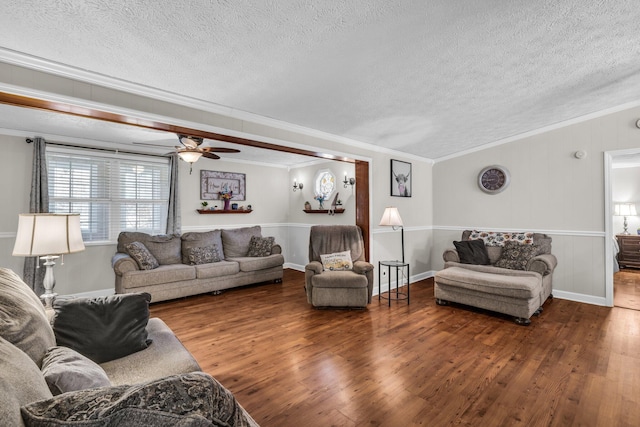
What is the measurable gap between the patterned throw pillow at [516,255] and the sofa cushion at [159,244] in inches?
188

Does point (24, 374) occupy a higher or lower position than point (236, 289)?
higher

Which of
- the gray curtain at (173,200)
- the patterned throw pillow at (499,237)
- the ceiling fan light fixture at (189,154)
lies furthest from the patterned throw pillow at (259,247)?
the patterned throw pillow at (499,237)

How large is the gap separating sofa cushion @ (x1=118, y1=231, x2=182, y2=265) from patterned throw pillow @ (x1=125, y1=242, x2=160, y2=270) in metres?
0.22

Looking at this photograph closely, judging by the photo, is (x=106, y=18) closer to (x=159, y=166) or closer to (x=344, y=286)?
(x=344, y=286)

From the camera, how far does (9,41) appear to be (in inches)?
76.6

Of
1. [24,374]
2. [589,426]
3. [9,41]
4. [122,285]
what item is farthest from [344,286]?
[9,41]

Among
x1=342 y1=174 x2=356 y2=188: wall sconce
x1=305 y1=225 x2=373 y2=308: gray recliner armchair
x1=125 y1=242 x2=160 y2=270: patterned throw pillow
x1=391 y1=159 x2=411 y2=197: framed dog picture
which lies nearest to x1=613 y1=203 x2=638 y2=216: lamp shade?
x1=391 y1=159 x2=411 y2=197: framed dog picture

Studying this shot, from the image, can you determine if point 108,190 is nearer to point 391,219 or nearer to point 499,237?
point 391,219

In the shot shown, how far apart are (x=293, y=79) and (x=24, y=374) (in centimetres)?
248

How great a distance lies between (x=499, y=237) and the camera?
15.0 feet

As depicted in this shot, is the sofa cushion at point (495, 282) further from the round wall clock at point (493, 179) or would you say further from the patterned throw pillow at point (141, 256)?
the patterned throw pillow at point (141, 256)

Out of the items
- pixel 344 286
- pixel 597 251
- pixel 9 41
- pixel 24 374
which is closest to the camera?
pixel 24 374

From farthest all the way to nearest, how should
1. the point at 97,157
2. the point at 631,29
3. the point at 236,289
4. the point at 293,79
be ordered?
1. the point at 236,289
2. the point at 97,157
3. the point at 293,79
4. the point at 631,29

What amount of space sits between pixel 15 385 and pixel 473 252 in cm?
474
